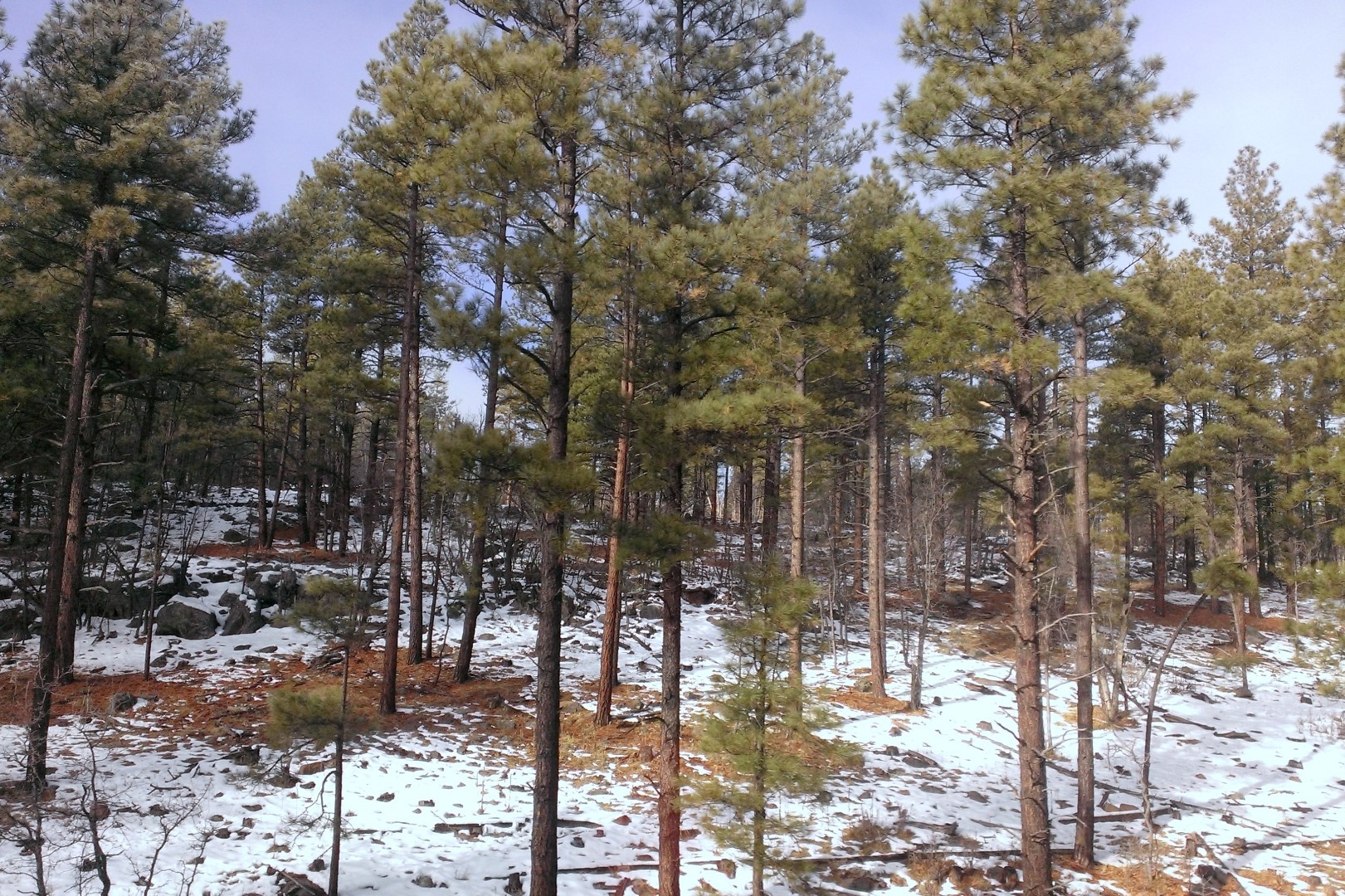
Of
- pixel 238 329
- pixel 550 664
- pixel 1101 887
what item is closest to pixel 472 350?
pixel 550 664

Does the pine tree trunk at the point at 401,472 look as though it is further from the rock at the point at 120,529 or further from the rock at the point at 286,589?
the rock at the point at 120,529

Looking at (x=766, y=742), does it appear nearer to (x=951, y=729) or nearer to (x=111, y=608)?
(x=951, y=729)

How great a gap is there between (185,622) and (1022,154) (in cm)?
1989

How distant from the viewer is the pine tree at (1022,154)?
28.5ft

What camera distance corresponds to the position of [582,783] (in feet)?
38.9

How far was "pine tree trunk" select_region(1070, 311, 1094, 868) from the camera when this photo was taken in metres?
11.0

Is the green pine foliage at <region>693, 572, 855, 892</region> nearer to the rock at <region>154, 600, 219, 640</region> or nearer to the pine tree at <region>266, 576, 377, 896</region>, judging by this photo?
the pine tree at <region>266, 576, 377, 896</region>

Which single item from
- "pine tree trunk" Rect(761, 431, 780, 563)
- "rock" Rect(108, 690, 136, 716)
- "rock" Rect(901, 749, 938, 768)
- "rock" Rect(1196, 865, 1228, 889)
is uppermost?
"pine tree trunk" Rect(761, 431, 780, 563)

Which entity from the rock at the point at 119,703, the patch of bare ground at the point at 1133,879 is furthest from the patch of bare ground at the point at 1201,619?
the rock at the point at 119,703

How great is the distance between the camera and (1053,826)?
485 inches

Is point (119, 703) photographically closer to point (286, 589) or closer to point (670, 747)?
point (286, 589)

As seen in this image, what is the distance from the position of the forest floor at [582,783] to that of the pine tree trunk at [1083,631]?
592mm

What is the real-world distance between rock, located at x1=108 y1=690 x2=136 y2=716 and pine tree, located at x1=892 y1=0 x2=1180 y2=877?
14.4 meters

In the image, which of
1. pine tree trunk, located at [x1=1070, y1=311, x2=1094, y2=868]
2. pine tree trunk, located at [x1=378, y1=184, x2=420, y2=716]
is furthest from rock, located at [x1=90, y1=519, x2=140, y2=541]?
pine tree trunk, located at [x1=1070, y1=311, x2=1094, y2=868]
